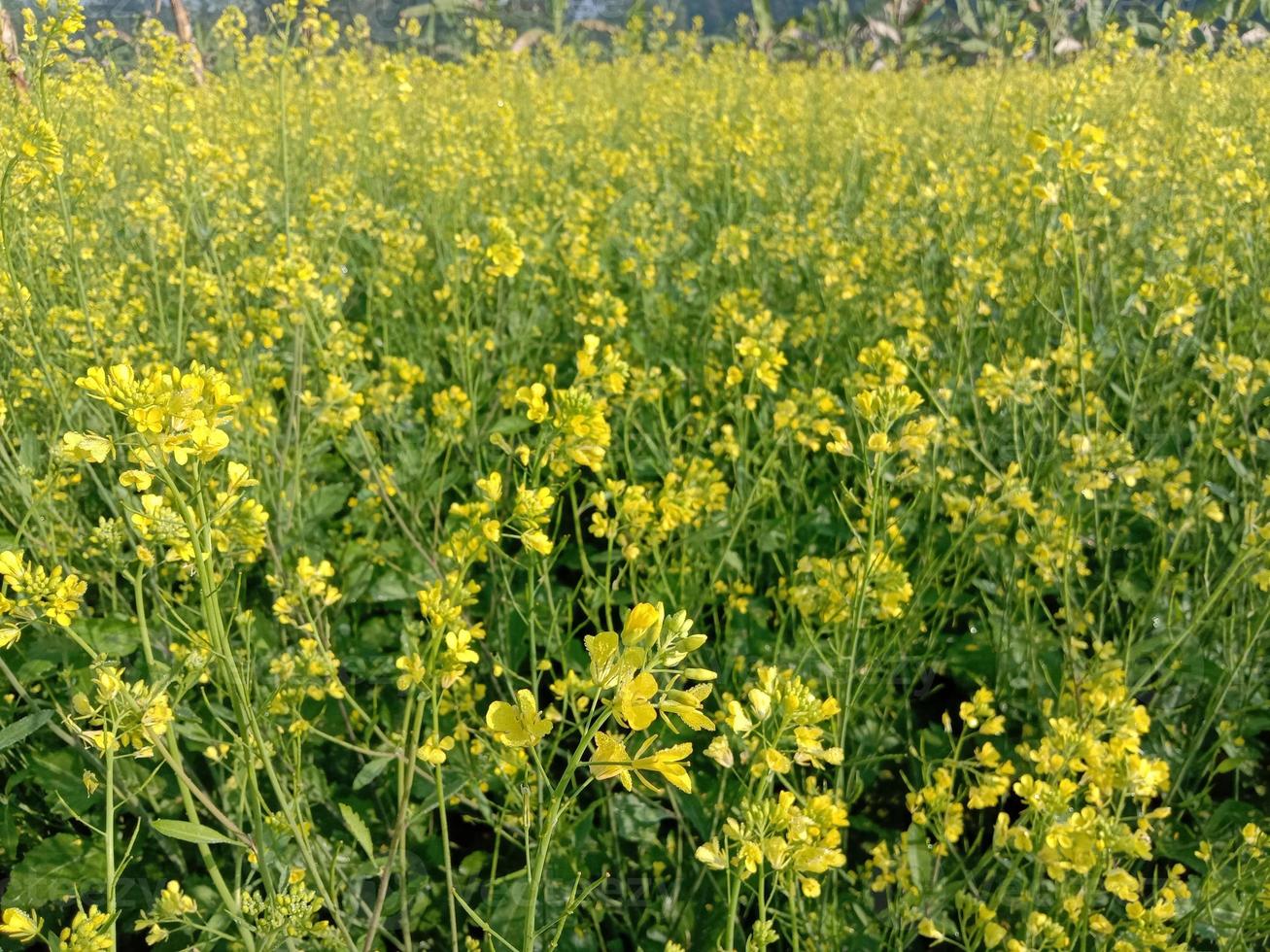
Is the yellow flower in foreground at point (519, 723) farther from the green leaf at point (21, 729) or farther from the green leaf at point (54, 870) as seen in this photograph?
the green leaf at point (54, 870)

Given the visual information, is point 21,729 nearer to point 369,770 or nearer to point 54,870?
point 369,770

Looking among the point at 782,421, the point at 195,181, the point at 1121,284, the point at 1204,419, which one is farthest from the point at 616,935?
the point at 1121,284

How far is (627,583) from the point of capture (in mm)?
2154

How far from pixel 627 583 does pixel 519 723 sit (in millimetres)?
1465

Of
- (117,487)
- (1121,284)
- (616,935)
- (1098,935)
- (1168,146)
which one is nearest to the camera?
(1098,935)

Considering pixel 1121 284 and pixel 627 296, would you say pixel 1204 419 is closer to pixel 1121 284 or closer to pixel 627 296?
pixel 1121 284

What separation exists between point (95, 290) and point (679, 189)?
288 centimetres

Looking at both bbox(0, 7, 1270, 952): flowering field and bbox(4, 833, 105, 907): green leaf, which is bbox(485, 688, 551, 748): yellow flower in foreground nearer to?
bbox(0, 7, 1270, 952): flowering field

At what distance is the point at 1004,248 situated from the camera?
10.9 ft

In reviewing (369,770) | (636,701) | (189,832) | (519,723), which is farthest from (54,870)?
(636,701)

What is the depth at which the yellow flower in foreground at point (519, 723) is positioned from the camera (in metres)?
0.68

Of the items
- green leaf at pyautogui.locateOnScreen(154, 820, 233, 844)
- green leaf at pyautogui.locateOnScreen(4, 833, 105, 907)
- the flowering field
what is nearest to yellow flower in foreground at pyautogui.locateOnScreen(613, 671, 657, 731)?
the flowering field

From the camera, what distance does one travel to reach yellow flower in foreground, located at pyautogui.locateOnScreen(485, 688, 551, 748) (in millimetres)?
675

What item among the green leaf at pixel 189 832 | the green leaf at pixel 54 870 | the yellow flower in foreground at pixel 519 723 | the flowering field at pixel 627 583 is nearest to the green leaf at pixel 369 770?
the flowering field at pixel 627 583
